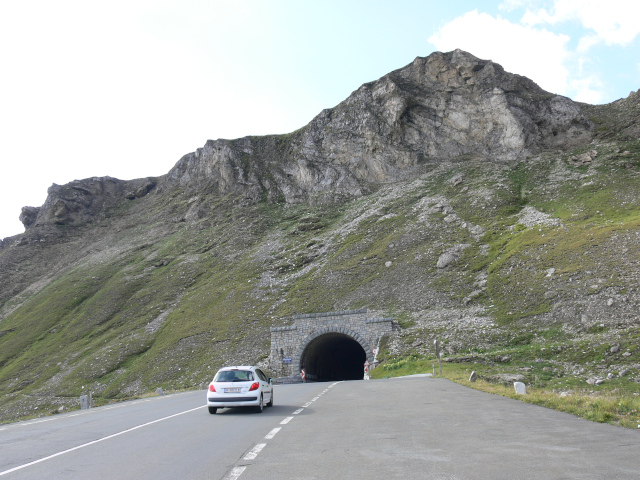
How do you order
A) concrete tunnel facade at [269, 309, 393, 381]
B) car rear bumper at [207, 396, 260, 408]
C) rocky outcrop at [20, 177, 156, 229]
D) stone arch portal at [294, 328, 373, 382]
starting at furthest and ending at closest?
rocky outcrop at [20, 177, 156, 229] < stone arch portal at [294, 328, 373, 382] < concrete tunnel facade at [269, 309, 393, 381] < car rear bumper at [207, 396, 260, 408]

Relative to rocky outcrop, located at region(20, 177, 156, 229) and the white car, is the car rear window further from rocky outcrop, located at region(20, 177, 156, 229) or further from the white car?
rocky outcrop, located at region(20, 177, 156, 229)

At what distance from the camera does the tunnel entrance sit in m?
50.3

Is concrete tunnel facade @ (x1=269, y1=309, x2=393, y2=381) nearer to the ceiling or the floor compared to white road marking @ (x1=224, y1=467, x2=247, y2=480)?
nearer to the floor

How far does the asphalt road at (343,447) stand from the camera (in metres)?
7.23

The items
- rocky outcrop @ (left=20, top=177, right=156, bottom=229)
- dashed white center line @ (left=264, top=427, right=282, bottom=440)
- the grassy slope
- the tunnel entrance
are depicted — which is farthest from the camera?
rocky outcrop @ (left=20, top=177, right=156, bottom=229)

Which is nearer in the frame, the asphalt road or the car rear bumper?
the asphalt road

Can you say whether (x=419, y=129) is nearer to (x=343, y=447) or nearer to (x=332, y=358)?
(x=332, y=358)

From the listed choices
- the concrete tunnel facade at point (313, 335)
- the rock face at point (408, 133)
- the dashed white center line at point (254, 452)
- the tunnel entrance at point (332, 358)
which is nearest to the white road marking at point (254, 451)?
the dashed white center line at point (254, 452)

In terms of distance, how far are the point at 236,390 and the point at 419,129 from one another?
83252mm

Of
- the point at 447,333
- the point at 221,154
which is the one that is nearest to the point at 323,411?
the point at 447,333

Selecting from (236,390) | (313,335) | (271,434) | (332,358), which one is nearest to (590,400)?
(271,434)

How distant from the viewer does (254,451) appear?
9211 mm

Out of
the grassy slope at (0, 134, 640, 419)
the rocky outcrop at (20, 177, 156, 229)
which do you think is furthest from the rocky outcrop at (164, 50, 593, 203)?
the rocky outcrop at (20, 177, 156, 229)

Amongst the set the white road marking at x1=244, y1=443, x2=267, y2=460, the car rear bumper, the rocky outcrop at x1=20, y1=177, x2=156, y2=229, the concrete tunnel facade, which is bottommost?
the concrete tunnel facade
